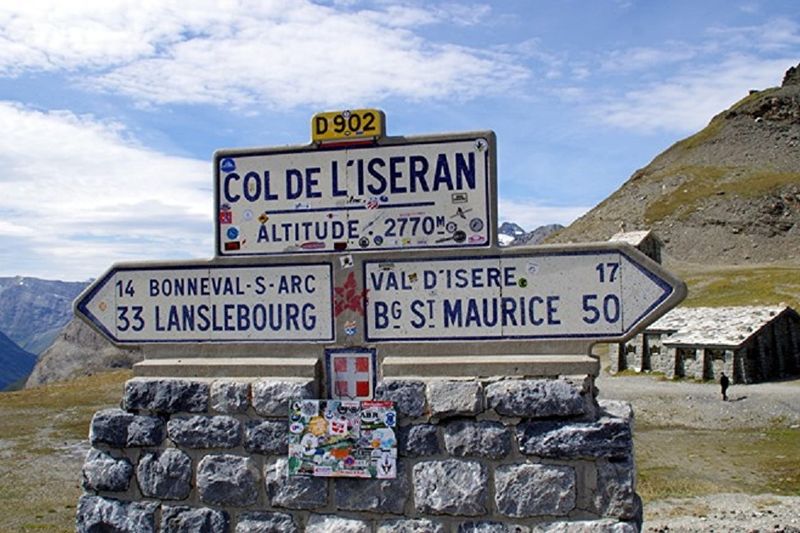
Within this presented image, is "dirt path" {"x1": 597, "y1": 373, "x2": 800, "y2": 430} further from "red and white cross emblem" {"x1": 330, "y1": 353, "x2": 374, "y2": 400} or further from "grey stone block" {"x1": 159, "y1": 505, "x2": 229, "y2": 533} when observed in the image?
"grey stone block" {"x1": 159, "y1": 505, "x2": 229, "y2": 533}

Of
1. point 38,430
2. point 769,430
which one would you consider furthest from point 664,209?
point 38,430

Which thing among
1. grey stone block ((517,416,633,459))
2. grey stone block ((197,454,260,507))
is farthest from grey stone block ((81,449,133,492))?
grey stone block ((517,416,633,459))

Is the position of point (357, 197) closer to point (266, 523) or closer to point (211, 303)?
point (211, 303)

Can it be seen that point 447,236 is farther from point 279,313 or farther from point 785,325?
point 785,325

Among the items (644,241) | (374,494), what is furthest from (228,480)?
(644,241)

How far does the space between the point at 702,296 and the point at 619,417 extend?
5230 cm

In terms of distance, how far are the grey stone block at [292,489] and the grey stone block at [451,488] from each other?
2.07 feet

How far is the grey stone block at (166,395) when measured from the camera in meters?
5.03

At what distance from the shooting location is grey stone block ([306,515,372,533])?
15.5 feet

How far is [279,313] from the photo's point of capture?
5.07m

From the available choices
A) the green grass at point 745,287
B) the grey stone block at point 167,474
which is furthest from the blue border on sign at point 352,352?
the green grass at point 745,287

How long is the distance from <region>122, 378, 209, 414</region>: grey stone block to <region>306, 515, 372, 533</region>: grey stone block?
1.01 meters

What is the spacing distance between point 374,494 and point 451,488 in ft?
1.61

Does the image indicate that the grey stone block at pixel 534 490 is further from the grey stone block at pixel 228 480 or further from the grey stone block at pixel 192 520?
the grey stone block at pixel 192 520
